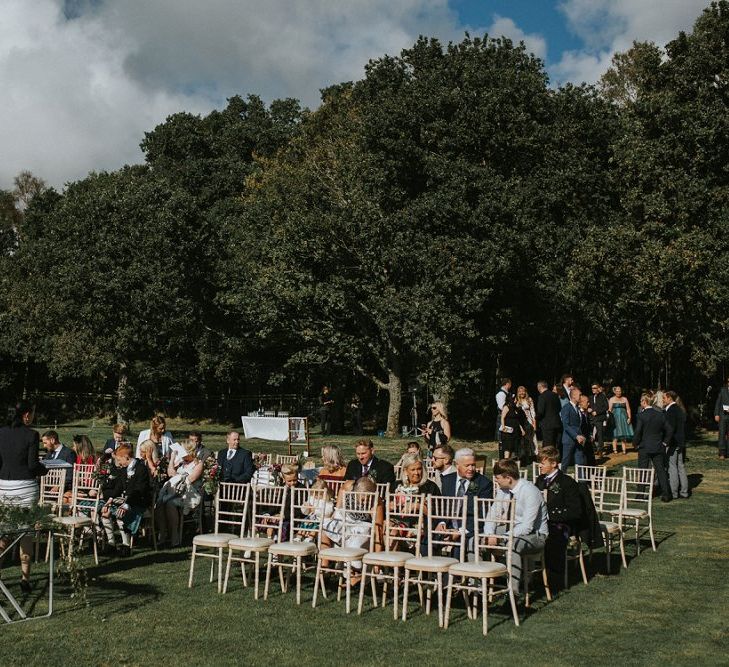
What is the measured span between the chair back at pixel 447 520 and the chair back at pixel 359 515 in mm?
625

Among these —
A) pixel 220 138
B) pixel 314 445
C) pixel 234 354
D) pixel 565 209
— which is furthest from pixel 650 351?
pixel 220 138

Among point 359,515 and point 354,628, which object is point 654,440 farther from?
point 354,628

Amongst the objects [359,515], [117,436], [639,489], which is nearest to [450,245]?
[639,489]

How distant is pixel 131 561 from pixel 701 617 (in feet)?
21.7

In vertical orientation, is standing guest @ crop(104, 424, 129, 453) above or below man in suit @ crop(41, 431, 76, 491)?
above

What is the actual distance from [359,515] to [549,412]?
29.4 ft

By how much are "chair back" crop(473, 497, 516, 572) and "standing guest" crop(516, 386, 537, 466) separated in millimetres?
10224

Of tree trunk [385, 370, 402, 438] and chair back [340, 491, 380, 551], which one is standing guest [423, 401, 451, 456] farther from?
tree trunk [385, 370, 402, 438]

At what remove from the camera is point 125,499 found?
1183 centimetres

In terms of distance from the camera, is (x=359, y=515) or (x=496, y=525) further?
(x=359, y=515)

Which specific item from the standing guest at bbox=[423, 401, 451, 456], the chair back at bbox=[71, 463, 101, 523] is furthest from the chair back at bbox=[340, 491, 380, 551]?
the standing guest at bbox=[423, 401, 451, 456]

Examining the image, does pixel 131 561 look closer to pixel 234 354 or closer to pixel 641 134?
pixel 641 134

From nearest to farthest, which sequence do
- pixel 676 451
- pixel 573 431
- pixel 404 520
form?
pixel 404 520 < pixel 676 451 < pixel 573 431

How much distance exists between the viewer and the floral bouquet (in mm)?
12078
